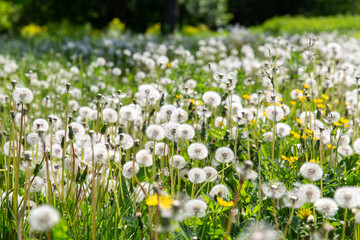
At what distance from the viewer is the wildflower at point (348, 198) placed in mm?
1393

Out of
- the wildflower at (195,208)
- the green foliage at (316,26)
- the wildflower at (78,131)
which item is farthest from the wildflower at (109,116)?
the green foliage at (316,26)

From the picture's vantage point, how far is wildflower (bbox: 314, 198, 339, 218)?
1.54 m

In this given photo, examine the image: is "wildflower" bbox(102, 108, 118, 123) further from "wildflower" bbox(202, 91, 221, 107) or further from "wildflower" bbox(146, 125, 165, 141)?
"wildflower" bbox(202, 91, 221, 107)

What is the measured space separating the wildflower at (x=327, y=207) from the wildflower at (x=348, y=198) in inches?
5.6

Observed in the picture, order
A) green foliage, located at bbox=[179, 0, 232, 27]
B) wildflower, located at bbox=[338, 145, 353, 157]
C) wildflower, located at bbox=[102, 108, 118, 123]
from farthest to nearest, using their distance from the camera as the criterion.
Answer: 1. green foliage, located at bbox=[179, 0, 232, 27]
2. wildflower, located at bbox=[338, 145, 353, 157]
3. wildflower, located at bbox=[102, 108, 118, 123]

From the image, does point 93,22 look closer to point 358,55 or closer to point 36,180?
point 358,55

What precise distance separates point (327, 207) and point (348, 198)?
0.17 m

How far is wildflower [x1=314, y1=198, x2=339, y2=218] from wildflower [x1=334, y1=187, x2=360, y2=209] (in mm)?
143

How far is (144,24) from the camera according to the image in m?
18.8

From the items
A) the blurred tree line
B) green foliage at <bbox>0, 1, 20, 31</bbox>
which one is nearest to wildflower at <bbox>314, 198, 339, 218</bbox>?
the blurred tree line

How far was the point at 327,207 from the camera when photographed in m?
1.55

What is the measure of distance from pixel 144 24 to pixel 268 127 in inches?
665

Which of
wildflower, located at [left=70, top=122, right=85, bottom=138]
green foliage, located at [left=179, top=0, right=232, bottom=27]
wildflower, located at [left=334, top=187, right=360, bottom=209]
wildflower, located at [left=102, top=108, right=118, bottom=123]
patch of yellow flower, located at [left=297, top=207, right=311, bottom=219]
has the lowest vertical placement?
patch of yellow flower, located at [left=297, top=207, right=311, bottom=219]

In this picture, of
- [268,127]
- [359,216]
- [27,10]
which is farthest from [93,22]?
[359,216]
